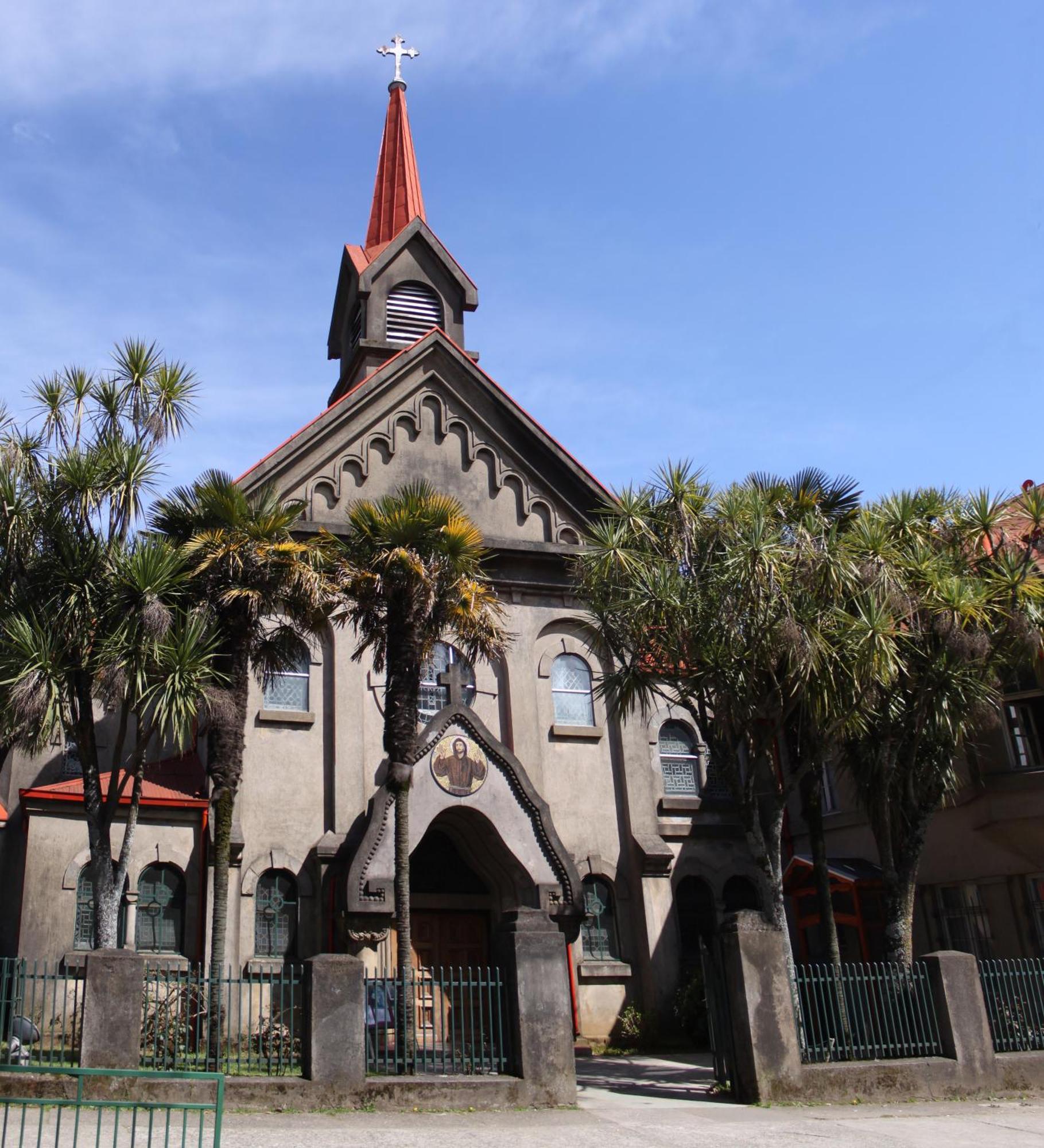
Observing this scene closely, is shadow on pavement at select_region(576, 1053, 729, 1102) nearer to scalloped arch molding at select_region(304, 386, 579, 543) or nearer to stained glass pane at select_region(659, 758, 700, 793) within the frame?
stained glass pane at select_region(659, 758, 700, 793)

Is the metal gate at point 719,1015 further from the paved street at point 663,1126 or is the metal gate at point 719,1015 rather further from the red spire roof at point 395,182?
the red spire roof at point 395,182

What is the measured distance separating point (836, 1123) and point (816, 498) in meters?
11.5

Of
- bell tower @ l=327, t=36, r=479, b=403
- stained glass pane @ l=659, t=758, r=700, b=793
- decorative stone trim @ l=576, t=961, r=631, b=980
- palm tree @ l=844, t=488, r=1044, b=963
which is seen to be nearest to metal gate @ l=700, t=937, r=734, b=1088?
palm tree @ l=844, t=488, r=1044, b=963

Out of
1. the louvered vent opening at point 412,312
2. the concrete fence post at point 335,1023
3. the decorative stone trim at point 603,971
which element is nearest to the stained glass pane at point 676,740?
the decorative stone trim at point 603,971

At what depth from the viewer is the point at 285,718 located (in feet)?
73.6

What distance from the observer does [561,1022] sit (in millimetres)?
14922

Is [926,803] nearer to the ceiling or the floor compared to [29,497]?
nearer to the floor

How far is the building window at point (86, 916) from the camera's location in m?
19.9

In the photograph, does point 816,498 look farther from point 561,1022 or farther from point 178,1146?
point 178,1146

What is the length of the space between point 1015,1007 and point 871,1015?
290 centimetres

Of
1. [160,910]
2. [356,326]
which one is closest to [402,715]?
[160,910]

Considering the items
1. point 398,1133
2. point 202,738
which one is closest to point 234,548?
point 202,738

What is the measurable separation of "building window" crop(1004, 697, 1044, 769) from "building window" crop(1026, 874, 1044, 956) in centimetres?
222

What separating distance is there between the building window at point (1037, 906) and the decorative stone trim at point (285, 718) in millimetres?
14401
